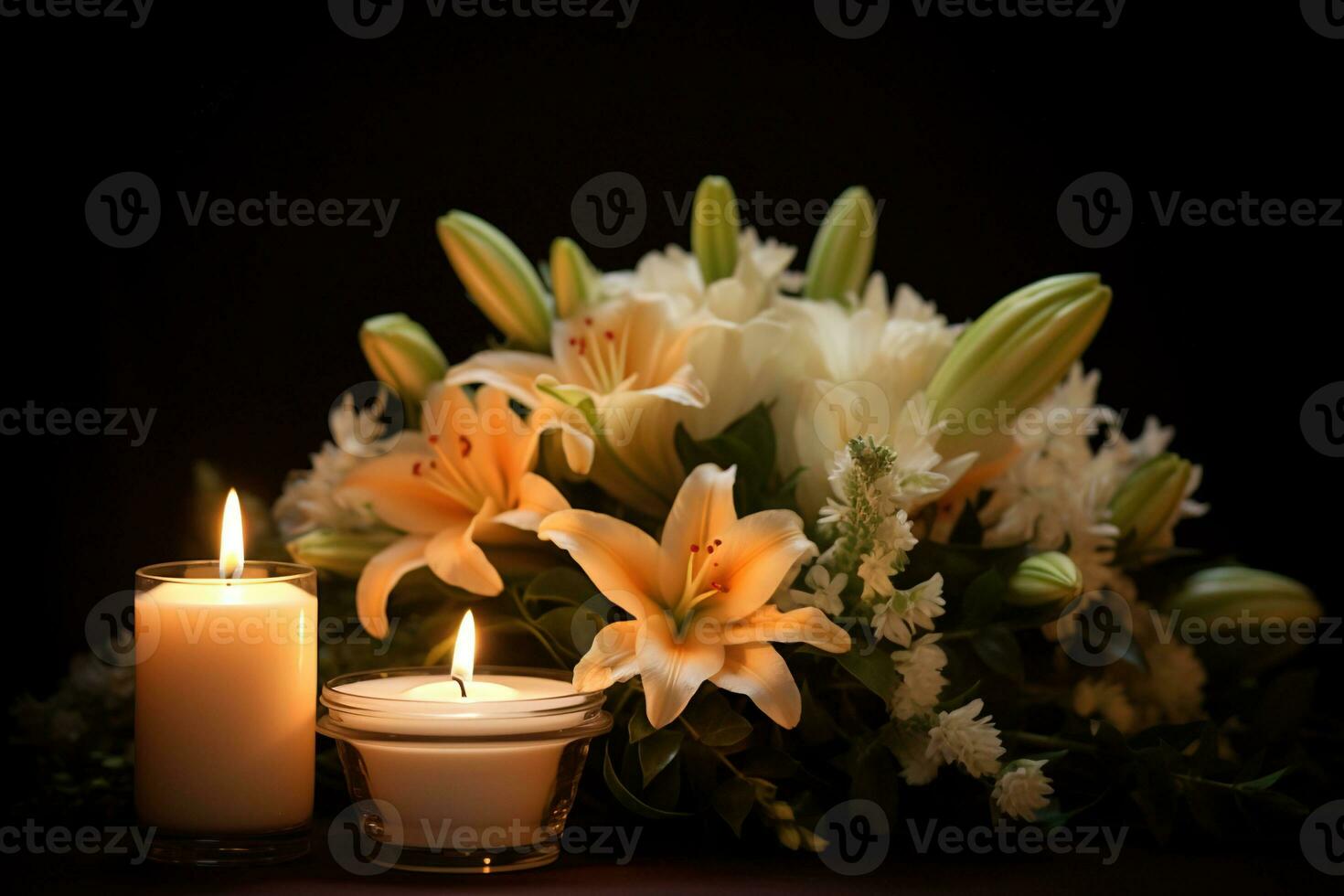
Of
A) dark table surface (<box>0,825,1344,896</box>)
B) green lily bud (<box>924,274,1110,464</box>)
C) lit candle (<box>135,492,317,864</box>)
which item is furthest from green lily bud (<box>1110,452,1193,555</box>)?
lit candle (<box>135,492,317,864</box>)

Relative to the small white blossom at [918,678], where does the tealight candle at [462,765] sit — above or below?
below

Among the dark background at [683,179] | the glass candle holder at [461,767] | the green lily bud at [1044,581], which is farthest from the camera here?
the dark background at [683,179]

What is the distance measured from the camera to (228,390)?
1.40m

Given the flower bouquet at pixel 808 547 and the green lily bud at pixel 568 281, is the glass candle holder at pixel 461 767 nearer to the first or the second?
the flower bouquet at pixel 808 547

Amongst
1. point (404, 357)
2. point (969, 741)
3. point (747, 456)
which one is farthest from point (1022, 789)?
point (404, 357)

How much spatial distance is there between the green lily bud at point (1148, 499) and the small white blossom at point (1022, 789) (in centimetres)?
27

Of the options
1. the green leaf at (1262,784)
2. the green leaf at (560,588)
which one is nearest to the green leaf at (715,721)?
the green leaf at (560,588)

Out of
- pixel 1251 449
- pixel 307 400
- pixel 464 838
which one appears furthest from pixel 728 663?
pixel 1251 449

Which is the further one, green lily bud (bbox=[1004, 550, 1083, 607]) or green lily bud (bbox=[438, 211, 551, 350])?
green lily bud (bbox=[438, 211, 551, 350])

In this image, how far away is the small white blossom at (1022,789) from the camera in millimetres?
882

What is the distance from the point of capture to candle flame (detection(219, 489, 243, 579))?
891 mm

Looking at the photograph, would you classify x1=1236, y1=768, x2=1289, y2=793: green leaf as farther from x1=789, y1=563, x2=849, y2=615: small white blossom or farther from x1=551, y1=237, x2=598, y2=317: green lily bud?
x1=551, y1=237, x2=598, y2=317: green lily bud

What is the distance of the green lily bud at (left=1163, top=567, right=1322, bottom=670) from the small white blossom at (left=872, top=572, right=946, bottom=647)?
12.1 inches

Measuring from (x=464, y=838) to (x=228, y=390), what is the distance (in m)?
0.69
